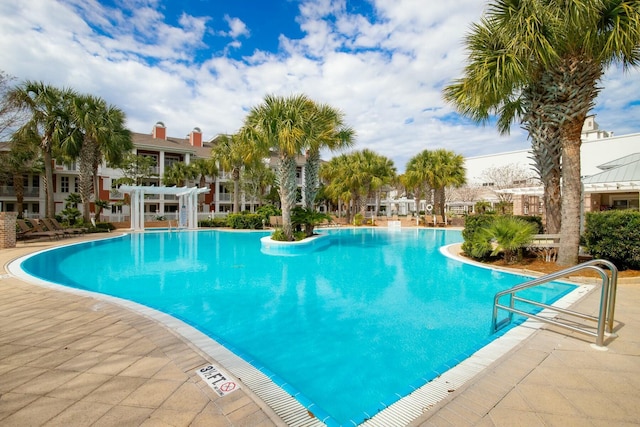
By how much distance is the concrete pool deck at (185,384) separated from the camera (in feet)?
→ 7.35

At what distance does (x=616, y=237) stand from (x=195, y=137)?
39.6 metres

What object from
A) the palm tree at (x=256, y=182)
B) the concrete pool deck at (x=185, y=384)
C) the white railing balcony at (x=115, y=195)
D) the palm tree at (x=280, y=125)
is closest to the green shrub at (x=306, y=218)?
the palm tree at (x=280, y=125)

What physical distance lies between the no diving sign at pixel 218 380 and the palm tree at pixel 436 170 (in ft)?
86.8

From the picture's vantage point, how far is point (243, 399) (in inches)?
97.0

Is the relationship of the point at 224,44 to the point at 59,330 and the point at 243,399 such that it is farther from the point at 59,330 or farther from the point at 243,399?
the point at 243,399

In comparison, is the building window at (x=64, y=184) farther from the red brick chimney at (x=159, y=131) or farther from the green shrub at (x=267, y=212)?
the green shrub at (x=267, y=212)

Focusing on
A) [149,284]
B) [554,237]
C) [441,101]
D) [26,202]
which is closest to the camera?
[149,284]

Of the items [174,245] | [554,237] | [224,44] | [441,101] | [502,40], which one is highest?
[224,44]

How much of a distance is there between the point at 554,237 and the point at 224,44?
51.9 ft

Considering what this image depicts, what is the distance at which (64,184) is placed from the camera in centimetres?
3122

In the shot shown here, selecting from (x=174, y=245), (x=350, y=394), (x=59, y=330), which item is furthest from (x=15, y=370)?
(x=174, y=245)

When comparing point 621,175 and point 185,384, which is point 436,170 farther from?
point 185,384

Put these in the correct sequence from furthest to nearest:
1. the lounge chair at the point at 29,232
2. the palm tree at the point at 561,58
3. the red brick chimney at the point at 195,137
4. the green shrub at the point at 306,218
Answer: the red brick chimney at the point at 195,137 < the green shrub at the point at 306,218 < the lounge chair at the point at 29,232 < the palm tree at the point at 561,58

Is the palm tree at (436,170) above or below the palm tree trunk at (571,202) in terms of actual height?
above
